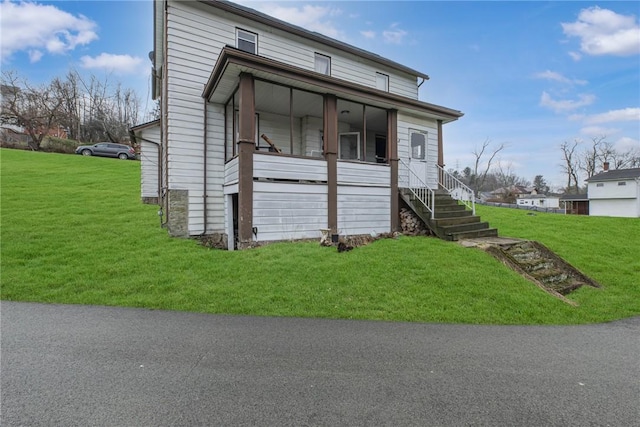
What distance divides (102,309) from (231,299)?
6.59 feet

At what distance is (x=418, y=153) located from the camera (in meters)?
12.5

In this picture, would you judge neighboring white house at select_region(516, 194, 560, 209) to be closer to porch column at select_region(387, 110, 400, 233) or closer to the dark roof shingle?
the dark roof shingle

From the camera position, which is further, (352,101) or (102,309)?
(352,101)

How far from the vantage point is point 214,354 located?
3.46m

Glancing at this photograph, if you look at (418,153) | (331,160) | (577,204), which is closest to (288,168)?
(331,160)

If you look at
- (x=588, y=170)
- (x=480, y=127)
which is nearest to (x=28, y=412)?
(x=480, y=127)

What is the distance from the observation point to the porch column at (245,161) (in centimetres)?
797

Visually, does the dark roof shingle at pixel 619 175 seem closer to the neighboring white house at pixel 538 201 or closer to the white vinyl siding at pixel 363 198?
the neighboring white house at pixel 538 201

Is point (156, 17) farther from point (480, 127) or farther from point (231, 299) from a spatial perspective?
point (480, 127)

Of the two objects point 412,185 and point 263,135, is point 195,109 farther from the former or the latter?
point 412,185

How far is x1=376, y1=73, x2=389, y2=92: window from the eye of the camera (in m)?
14.2

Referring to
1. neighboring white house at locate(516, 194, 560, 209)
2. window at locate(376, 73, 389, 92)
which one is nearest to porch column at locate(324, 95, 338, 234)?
window at locate(376, 73, 389, 92)

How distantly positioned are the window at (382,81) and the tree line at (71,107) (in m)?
37.0

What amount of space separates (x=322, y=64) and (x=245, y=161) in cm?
716
